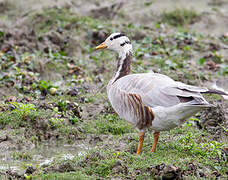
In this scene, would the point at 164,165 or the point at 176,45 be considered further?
the point at 176,45

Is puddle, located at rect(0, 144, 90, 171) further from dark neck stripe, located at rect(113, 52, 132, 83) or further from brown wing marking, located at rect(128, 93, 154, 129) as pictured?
dark neck stripe, located at rect(113, 52, 132, 83)

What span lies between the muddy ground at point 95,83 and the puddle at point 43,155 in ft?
0.05

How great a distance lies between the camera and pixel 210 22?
45.6 feet

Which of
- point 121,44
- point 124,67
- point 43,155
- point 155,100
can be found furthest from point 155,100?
point 43,155

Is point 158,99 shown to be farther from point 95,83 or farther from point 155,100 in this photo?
point 95,83

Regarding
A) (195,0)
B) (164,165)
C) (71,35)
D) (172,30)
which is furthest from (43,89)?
(195,0)

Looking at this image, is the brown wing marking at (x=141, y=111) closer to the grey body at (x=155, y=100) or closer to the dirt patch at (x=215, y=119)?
the grey body at (x=155, y=100)

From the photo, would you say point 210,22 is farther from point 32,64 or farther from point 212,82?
point 32,64

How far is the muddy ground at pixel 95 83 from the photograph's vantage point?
5691mm

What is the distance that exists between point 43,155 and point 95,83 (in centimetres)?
342

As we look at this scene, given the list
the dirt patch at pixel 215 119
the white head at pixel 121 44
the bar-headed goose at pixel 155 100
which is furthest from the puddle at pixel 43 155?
the dirt patch at pixel 215 119

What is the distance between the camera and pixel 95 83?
980 cm

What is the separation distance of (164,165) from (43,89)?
14.6ft

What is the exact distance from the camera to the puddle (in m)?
6.16
